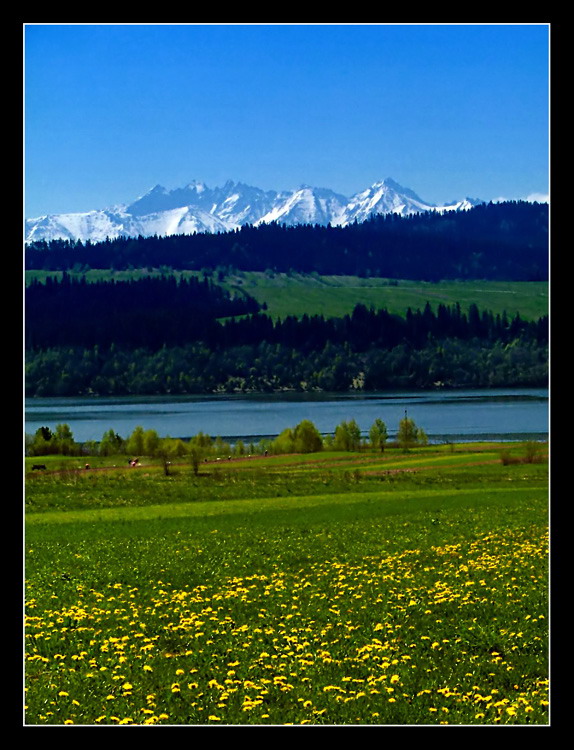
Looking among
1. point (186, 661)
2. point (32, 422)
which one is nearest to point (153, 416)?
point (32, 422)

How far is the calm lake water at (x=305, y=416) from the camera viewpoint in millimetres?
100562

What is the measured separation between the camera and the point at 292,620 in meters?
10.6

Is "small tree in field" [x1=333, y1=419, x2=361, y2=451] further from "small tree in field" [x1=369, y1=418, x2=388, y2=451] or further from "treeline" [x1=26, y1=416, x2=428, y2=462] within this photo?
"small tree in field" [x1=369, y1=418, x2=388, y2=451]

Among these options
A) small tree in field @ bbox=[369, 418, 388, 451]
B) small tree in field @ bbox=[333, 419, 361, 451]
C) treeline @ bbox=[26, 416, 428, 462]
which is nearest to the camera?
treeline @ bbox=[26, 416, 428, 462]

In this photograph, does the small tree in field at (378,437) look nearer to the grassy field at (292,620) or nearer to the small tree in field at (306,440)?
the small tree in field at (306,440)

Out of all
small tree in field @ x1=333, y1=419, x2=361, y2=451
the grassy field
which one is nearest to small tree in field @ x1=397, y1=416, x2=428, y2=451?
small tree in field @ x1=333, y1=419, x2=361, y2=451

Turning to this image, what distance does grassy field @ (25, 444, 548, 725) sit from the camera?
720 cm

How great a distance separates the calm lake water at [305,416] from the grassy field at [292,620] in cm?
6605

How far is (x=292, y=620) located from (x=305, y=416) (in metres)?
122

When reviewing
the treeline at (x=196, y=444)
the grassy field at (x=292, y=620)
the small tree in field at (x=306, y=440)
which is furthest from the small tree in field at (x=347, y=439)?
the grassy field at (x=292, y=620)

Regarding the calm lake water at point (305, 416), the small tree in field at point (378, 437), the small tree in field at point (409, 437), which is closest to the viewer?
the small tree in field at point (378, 437)

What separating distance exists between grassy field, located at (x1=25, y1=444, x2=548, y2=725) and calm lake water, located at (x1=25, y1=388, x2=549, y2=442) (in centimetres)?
6605

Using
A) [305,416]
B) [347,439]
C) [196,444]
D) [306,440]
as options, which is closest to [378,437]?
[347,439]
